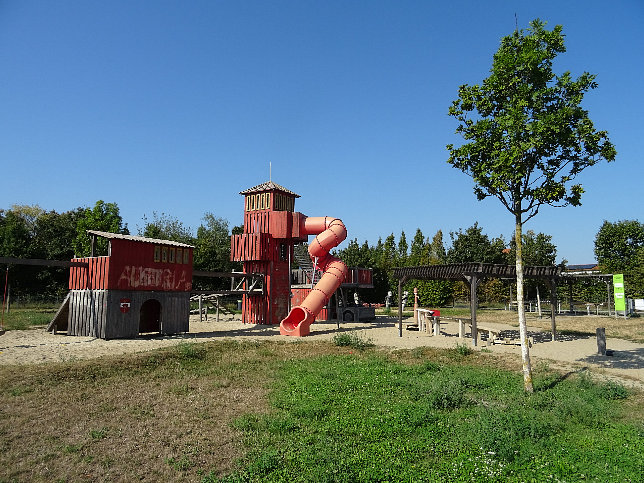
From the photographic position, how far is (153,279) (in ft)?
71.3

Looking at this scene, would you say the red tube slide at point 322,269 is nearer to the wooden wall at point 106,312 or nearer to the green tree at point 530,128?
the wooden wall at point 106,312

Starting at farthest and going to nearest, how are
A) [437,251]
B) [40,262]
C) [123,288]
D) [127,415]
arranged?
[437,251], [123,288], [40,262], [127,415]

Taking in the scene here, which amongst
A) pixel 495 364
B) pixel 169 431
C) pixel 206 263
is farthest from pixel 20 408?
pixel 206 263

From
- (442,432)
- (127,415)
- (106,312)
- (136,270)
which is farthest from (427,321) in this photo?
(127,415)

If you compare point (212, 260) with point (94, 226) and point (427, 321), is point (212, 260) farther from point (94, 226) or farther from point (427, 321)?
point (427, 321)

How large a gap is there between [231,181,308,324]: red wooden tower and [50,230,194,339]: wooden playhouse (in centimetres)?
761

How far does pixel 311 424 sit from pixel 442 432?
252 centimetres

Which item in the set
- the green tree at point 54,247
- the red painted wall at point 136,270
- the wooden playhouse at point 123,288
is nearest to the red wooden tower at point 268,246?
the red painted wall at point 136,270

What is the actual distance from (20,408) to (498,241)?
1935 inches

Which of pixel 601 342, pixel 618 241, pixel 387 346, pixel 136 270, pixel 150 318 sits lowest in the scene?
pixel 387 346

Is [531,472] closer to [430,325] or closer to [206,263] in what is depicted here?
[430,325]

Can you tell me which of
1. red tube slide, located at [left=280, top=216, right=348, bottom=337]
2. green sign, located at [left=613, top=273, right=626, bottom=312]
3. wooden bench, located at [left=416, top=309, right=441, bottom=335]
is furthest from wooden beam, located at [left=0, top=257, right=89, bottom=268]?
green sign, located at [left=613, top=273, right=626, bottom=312]

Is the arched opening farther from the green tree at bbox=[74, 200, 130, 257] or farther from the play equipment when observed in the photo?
the green tree at bbox=[74, 200, 130, 257]

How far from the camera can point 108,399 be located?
1014cm
